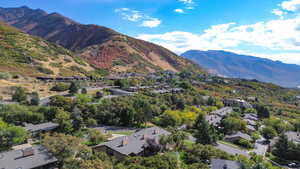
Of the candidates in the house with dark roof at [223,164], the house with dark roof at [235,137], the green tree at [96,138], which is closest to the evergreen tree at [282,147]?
the house with dark roof at [235,137]

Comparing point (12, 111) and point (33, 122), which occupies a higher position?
point (12, 111)

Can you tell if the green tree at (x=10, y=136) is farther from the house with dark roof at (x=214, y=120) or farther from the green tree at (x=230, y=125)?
the green tree at (x=230, y=125)

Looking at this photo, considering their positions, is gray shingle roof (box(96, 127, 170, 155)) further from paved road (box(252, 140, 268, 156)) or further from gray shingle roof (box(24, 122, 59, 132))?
paved road (box(252, 140, 268, 156))

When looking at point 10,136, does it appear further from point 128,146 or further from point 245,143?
point 245,143

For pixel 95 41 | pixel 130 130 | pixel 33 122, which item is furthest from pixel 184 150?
pixel 95 41

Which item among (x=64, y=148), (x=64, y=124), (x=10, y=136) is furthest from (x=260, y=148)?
(x=10, y=136)

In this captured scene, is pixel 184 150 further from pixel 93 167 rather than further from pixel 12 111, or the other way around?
pixel 12 111
